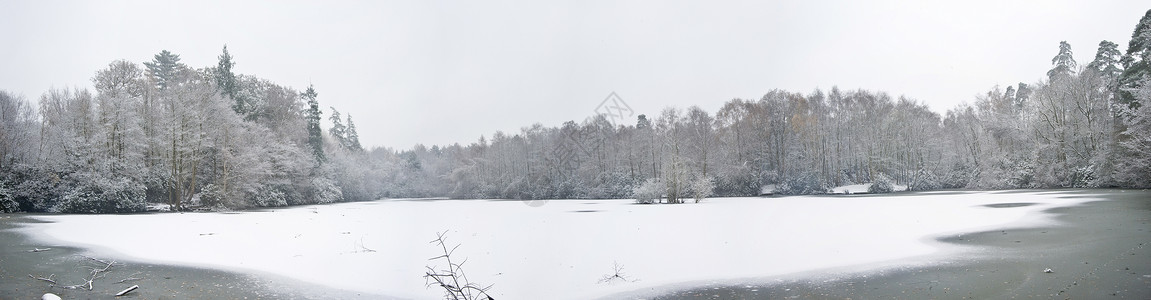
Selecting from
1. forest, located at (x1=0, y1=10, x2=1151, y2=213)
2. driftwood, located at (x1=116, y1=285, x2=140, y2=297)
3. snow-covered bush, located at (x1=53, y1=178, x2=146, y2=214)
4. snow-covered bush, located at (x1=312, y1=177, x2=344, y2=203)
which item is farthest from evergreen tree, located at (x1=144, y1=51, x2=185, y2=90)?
driftwood, located at (x1=116, y1=285, x2=140, y2=297)

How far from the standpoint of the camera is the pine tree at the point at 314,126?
166ft

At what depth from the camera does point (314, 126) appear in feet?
169

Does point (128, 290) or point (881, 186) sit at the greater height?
point (881, 186)

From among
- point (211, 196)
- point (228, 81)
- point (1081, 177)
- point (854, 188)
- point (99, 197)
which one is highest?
point (228, 81)

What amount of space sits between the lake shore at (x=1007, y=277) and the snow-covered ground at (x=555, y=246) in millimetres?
885

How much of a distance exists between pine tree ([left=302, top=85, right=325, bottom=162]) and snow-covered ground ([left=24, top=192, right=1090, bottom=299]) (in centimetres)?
2954

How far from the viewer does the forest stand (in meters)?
30.9

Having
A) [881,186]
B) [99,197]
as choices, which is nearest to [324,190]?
[99,197]

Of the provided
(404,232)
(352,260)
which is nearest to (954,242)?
(352,260)

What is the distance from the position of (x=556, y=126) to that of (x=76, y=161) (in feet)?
158

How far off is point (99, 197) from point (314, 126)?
23214mm

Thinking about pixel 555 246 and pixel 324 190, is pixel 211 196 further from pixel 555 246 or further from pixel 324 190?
pixel 555 246

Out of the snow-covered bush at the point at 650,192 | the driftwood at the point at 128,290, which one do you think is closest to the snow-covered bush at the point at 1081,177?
the snow-covered bush at the point at 650,192

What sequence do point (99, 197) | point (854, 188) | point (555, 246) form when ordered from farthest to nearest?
point (854, 188) < point (99, 197) < point (555, 246)
